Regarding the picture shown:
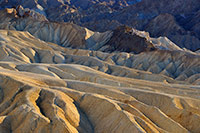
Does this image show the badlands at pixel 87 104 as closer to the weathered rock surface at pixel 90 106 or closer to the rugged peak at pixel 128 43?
the weathered rock surface at pixel 90 106

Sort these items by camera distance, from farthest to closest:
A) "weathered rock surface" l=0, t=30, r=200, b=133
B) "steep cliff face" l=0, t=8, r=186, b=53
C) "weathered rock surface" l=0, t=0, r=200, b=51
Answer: "weathered rock surface" l=0, t=0, r=200, b=51 < "steep cliff face" l=0, t=8, r=186, b=53 < "weathered rock surface" l=0, t=30, r=200, b=133

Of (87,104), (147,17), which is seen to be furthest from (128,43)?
(147,17)

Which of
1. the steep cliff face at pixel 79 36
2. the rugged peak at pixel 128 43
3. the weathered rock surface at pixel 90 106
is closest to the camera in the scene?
the weathered rock surface at pixel 90 106

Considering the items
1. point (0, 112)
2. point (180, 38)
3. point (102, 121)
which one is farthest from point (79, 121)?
point (180, 38)

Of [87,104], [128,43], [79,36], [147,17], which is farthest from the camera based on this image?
[147,17]

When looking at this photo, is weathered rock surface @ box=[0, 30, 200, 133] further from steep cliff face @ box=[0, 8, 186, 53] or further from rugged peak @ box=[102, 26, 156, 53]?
steep cliff face @ box=[0, 8, 186, 53]

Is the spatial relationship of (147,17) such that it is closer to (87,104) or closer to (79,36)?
(79,36)

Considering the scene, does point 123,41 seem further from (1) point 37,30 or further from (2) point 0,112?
(2) point 0,112

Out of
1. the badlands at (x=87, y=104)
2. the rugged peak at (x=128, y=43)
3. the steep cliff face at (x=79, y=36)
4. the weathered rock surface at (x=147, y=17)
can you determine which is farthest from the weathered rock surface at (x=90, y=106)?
the weathered rock surface at (x=147, y=17)

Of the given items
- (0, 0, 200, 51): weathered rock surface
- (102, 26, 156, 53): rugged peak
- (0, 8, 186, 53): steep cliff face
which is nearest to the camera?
(102, 26, 156, 53): rugged peak

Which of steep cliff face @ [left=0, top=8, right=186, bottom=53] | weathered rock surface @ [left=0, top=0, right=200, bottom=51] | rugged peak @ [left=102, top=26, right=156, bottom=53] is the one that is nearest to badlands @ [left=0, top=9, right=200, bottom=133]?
rugged peak @ [left=102, top=26, right=156, bottom=53]

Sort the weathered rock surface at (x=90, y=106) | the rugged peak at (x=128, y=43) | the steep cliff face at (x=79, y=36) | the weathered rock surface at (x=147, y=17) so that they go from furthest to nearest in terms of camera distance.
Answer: the weathered rock surface at (x=147, y=17) < the steep cliff face at (x=79, y=36) < the rugged peak at (x=128, y=43) < the weathered rock surface at (x=90, y=106)
